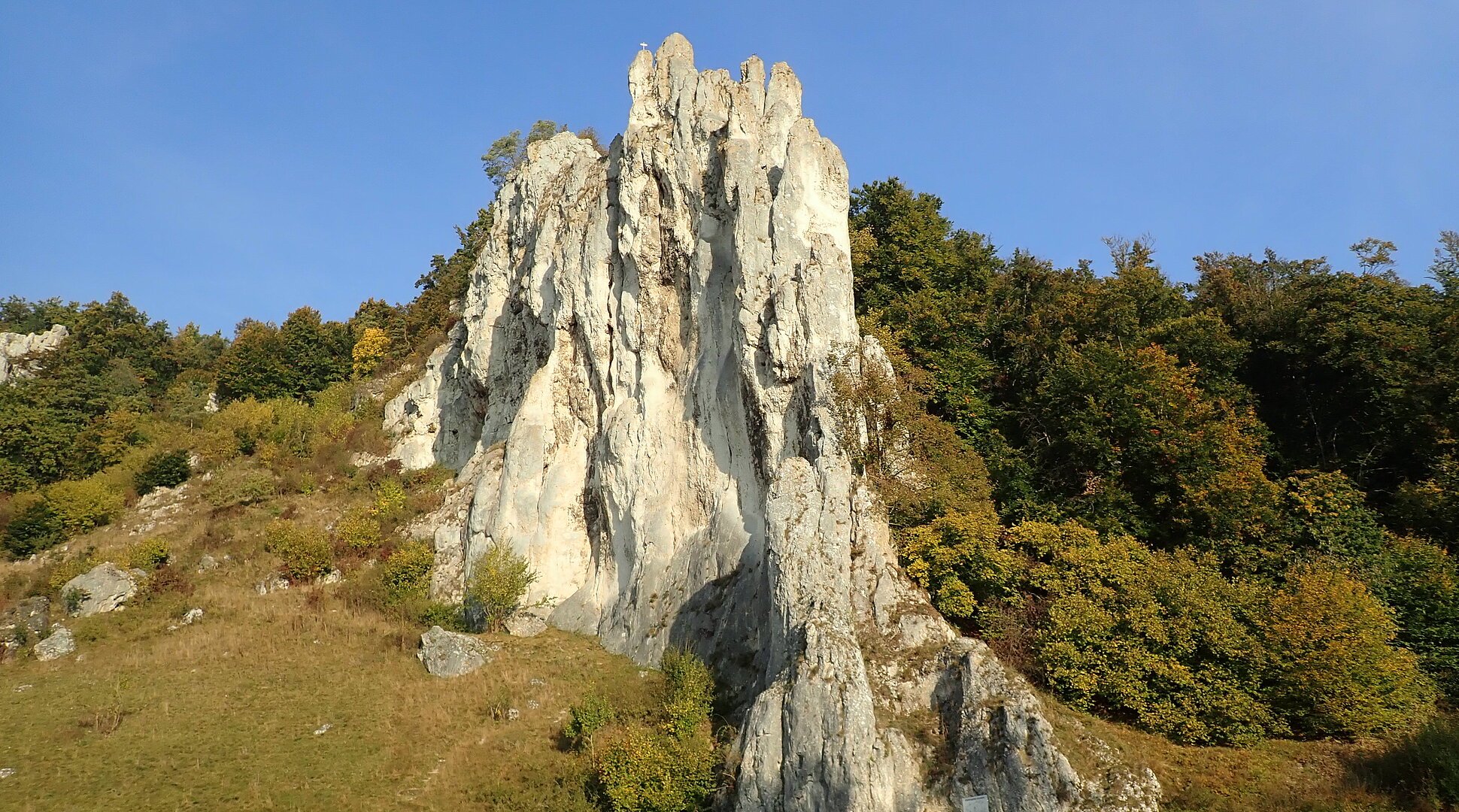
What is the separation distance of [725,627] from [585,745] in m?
4.69

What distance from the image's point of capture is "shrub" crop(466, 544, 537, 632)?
1059 inches

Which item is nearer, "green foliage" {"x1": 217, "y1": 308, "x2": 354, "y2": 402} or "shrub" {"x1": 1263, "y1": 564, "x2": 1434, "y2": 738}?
"shrub" {"x1": 1263, "y1": 564, "x2": 1434, "y2": 738}

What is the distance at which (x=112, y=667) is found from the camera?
2639 cm

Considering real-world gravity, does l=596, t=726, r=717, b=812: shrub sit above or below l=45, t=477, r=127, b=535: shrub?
below

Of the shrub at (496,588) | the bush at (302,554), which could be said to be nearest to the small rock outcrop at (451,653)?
the shrub at (496,588)

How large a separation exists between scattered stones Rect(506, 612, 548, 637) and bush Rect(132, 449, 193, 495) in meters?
26.3

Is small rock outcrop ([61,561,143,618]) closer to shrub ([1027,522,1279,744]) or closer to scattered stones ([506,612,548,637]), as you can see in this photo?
scattered stones ([506,612,548,637])

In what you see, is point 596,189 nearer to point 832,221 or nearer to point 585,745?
point 832,221

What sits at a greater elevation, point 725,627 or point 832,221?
point 832,221

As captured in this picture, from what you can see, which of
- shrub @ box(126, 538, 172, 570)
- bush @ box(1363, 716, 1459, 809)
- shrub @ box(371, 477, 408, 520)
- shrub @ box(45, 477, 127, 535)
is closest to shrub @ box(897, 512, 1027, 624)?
bush @ box(1363, 716, 1459, 809)

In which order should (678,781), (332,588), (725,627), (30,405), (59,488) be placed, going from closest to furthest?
(678,781) → (725,627) → (332,588) → (59,488) → (30,405)

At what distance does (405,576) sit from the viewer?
30.1 metres

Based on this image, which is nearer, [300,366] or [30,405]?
[30,405]

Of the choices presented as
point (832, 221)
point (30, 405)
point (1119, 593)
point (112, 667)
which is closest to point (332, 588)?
point (112, 667)
